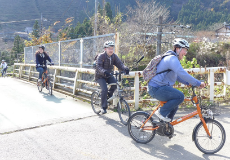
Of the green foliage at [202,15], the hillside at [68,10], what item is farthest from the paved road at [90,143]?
the hillside at [68,10]

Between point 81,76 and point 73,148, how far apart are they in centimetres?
493

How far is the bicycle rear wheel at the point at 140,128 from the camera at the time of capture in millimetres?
4562

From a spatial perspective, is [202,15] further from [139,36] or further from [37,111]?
[37,111]

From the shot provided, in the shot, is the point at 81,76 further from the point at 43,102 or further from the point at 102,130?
the point at 102,130

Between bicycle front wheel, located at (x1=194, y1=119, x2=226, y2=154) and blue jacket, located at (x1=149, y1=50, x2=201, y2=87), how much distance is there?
0.75m

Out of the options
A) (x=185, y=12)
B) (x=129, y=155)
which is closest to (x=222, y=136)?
(x=129, y=155)

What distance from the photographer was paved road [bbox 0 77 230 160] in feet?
13.3

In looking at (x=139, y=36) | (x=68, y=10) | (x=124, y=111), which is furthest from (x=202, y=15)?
(x=68, y=10)

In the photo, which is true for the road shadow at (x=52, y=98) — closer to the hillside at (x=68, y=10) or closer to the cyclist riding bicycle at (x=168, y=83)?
the cyclist riding bicycle at (x=168, y=83)

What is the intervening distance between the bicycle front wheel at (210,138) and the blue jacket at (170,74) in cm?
75

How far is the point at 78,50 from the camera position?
9445 mm

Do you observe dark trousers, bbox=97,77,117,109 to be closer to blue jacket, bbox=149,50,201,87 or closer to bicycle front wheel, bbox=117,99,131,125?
bicycle front wheel, bbox=117,99,131,125

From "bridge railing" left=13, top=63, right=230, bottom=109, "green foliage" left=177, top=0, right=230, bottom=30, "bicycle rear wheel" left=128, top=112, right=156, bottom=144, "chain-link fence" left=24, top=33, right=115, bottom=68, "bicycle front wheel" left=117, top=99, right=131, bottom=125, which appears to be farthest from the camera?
"green foliage" left=177, top=0, right=230, bottom=30

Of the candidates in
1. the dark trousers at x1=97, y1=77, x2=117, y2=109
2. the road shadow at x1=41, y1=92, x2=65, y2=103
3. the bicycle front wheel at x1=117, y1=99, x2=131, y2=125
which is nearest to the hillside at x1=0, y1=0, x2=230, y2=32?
the road shadow at x1=41, y1=92, x2=65, y2=103
